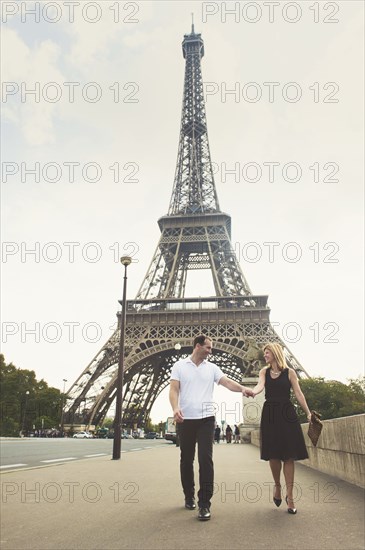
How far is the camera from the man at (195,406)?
5275mm

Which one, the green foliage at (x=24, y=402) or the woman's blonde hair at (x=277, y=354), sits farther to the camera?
the green foliage at (x=24, y=402)

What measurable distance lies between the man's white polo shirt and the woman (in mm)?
469

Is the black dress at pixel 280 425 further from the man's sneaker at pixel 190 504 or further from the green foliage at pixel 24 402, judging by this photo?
the green foliage at pixel 24 402

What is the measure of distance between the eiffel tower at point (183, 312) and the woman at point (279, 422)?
35777 mm

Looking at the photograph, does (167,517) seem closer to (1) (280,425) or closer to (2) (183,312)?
(1) (280,425)

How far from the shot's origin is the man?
17.3ft

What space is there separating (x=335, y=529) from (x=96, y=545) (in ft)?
6.54

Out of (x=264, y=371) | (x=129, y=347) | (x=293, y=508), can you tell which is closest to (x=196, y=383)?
(x=264, y=371)

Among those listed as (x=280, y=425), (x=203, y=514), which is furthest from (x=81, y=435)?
(x=203, y=514)

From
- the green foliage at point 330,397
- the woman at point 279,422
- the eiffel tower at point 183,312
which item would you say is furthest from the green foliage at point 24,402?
the woman at point 279,422

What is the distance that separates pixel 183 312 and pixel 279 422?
44.2 meters

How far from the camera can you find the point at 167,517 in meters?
4.96

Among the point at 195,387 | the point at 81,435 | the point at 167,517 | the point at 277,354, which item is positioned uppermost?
the point at 277,354

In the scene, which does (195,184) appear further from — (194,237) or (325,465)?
(325,465)
